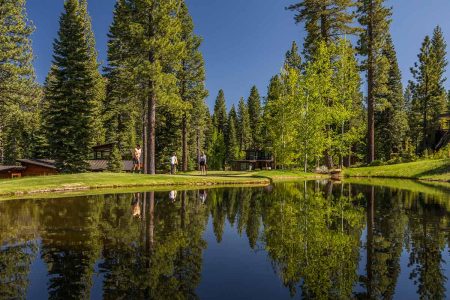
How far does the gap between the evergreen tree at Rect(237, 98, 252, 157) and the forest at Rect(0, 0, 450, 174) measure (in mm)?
34833

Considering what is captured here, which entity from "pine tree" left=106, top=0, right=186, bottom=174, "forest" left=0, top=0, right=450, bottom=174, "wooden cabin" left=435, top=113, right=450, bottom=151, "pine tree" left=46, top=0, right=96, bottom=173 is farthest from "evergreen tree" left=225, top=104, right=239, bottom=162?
"pine tree" left=106, top=0, right=186, bottom=174

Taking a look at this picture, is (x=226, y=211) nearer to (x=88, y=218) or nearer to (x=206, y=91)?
(x=88, y=218)

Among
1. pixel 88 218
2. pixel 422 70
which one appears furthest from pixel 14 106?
pixel 422 70

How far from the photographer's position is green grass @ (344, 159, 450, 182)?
33434mm

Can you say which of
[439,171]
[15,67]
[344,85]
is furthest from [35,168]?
[439,171]

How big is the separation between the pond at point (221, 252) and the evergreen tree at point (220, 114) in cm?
8869

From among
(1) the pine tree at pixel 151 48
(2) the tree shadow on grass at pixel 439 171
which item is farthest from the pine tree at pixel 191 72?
(2) the tree shadow on grass at pixel 439 171

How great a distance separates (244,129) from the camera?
97.4 m

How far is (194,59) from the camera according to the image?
47.3m

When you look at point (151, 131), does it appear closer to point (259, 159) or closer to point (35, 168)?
point (35, 168)

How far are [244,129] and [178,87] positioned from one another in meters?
59.8

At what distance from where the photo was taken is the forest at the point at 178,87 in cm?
2983

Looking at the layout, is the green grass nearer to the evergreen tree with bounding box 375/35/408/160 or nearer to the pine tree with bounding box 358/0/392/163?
the pine tree with bounding box 358/0/392/163

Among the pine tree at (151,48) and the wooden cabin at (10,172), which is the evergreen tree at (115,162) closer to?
the wooden cabin at (10,172)
